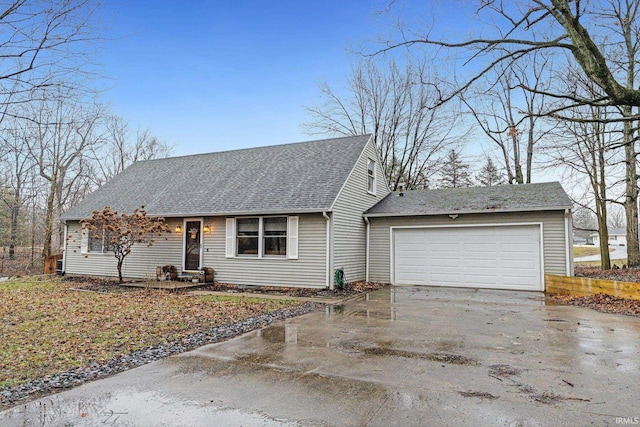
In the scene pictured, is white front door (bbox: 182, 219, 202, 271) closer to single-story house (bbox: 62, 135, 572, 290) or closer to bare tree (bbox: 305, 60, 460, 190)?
single-story house (bbox: 62, 135, 572, 290)

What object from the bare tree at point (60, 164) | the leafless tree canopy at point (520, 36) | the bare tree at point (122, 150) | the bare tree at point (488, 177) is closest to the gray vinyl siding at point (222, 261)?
the leafless tree canopy at point (520, 36)

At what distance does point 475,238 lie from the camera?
11906mm

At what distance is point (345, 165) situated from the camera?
12.9 m

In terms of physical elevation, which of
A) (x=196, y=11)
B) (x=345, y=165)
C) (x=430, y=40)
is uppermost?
(x=196, y=11)

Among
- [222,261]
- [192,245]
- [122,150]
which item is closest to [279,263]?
[222,261]

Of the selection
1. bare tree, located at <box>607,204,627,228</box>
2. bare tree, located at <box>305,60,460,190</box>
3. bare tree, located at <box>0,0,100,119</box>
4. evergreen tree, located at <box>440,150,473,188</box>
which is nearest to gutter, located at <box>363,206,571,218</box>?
bare tree, located at <box>0,0,100,119</box>

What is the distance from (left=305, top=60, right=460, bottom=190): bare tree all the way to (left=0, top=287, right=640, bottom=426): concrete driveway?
18.5 m

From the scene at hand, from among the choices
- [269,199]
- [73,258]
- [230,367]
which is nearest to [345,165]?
[269,199]

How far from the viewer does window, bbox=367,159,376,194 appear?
46.6 ft

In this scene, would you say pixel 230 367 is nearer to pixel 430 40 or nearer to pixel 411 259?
pixel 430 40

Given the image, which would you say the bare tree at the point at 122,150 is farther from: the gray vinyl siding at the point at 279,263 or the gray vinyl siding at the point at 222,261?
the gray vinyl siding at the point at 279,263

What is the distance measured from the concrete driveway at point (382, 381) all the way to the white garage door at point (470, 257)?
15.4 feet

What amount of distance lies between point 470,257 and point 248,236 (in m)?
7.23

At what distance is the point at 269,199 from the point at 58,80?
8.45 m
